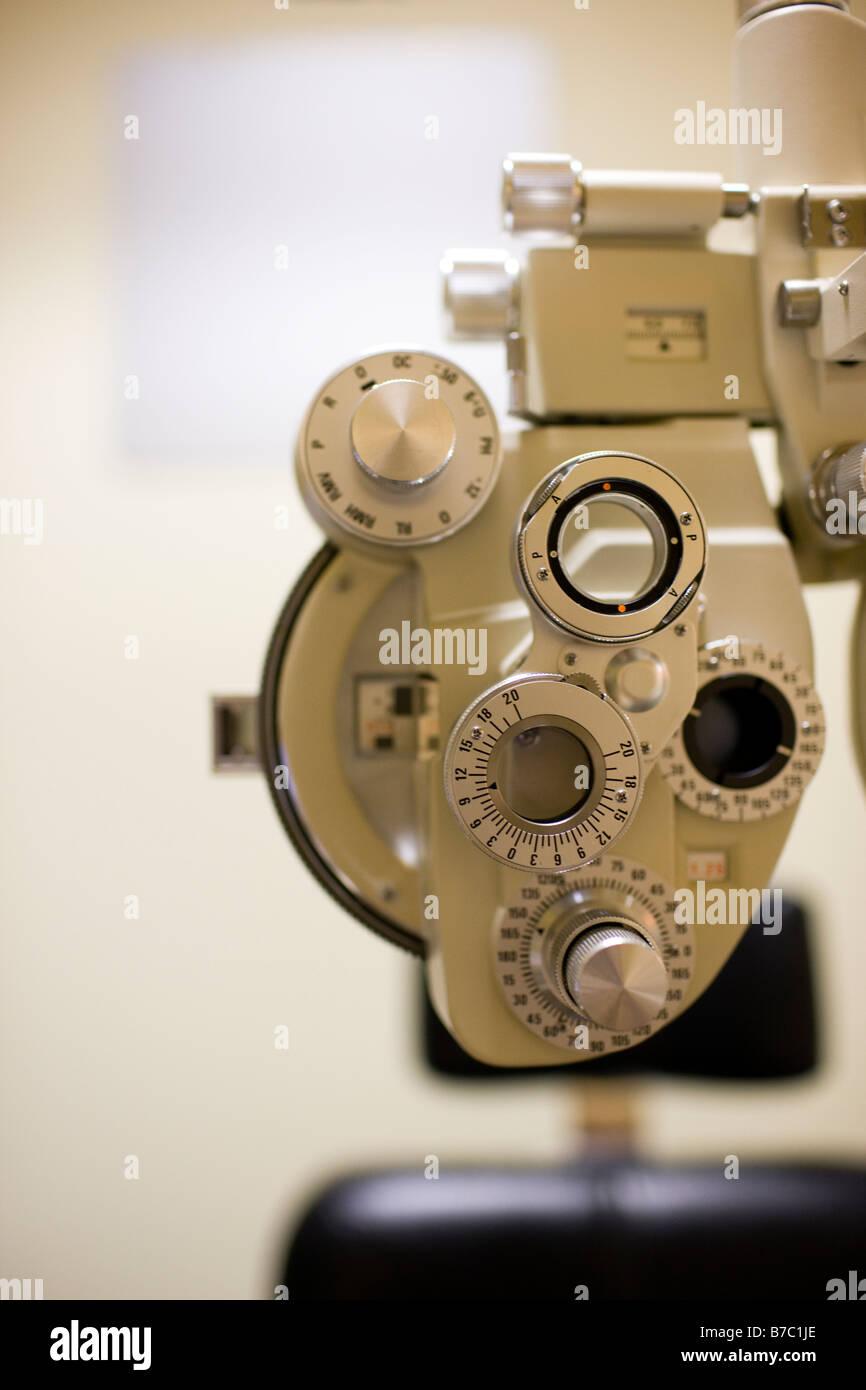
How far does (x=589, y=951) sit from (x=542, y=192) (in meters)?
0.54

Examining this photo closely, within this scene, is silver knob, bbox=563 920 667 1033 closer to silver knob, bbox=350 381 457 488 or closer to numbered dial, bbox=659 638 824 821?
numbered dial, bbox=659 638 824 821

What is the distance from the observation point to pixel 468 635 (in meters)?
0.66

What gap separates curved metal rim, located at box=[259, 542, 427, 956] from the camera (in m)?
0.73

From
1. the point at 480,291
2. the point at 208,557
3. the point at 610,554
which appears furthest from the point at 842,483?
the point at 208,557

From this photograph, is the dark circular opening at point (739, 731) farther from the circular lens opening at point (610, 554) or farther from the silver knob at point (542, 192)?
the silver knob at point (542, 192)

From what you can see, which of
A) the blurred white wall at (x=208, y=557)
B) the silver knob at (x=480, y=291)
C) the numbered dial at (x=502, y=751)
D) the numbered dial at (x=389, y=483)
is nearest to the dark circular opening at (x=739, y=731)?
the numbered dial at (x=502, y=751)

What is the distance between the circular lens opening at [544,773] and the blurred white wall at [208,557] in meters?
0.52

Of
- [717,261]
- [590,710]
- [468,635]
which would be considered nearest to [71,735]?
[468,635]

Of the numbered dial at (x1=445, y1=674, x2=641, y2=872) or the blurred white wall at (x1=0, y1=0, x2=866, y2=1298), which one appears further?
the blurred white wall at (x1=0, y1=0, x2=866, y2=1298)

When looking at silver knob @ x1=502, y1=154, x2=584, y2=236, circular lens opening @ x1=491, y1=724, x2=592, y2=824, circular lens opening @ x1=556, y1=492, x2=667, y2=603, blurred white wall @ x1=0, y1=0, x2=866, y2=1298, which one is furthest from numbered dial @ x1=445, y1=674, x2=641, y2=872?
blurred white wall @ x1=0, y1=0, x2=866, y2=1298

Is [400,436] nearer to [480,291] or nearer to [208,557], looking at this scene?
[480,291]

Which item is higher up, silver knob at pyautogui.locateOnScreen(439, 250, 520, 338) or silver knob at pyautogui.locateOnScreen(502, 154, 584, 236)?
silver knob at pyautogui.locateOnScreen(502, 154, 584, 236)

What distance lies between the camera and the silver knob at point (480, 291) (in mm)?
698
